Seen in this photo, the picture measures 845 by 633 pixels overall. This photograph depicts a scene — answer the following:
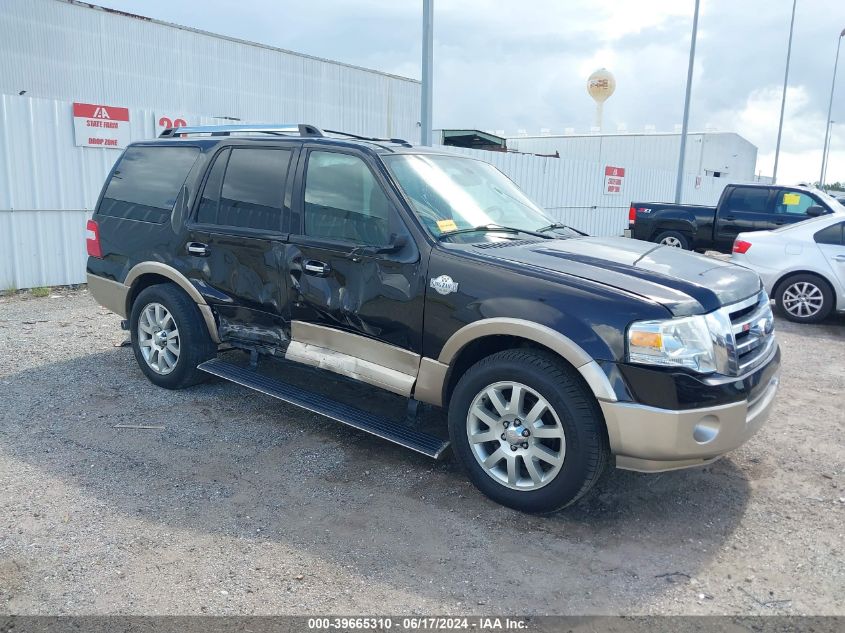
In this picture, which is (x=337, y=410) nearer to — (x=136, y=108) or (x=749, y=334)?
(x=749, y=334)

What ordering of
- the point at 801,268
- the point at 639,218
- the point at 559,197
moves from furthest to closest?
the point at 559,197 < the point at 639,218 < the point at 801,268

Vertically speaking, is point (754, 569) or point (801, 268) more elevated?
point (801, 268)

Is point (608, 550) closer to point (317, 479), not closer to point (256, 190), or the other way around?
point (317, 479)

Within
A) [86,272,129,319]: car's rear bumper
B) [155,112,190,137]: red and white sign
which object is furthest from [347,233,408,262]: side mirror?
[155,112,190,137]: red and white sign

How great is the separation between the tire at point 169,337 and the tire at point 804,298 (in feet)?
24.4

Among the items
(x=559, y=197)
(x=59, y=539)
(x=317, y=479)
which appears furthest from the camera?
(x=559, y=197)

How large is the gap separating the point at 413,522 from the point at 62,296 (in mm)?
7491

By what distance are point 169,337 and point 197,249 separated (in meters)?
0.76

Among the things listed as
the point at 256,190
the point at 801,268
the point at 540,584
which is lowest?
the point at 540,584

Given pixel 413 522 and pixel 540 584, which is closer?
pixel 540 584

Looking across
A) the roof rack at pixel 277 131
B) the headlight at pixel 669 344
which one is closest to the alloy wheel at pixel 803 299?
the roof rack at pixel 277 131

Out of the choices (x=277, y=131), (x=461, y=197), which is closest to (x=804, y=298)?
(x=461, y=197)

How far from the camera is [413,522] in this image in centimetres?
350

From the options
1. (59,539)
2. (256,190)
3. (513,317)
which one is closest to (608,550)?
(513,317)
